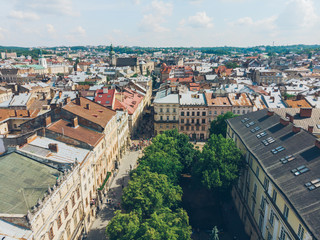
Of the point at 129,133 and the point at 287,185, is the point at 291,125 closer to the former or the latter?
the point at 287,185

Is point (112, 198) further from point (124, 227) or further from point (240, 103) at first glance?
point (240, 103)

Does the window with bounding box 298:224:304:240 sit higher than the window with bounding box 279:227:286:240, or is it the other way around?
the window with bounding box 298:224:304:240

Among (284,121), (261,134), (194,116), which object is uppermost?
(284,121)

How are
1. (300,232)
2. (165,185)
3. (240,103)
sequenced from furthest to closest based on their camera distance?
1. (240,103)
2. (165,185)
3. (300,232)

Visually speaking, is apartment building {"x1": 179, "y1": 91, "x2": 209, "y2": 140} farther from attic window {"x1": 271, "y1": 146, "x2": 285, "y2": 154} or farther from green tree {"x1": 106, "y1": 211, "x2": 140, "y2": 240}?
green tree {"x1": 106, "y1": 211, "x2": 140, "y2": 240}

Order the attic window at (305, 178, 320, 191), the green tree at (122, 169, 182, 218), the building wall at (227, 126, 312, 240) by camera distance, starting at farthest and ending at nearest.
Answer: the green tree at (122, 169, 182, 218) < the building wall at (227, 126, 312, 240) < the attic window at (305, 178, 320, 191)

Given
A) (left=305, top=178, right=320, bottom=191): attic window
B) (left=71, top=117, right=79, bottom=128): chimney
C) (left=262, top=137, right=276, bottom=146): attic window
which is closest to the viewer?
(left=305, top=178, right=320, bottom=191): attic window

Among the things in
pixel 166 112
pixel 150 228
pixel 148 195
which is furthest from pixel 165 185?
pixel 166 112

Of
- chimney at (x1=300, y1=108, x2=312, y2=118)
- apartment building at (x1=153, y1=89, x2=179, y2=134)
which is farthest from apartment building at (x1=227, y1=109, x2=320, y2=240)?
apartment building at (x1=153, y1=89, x2=179, y2=134)
